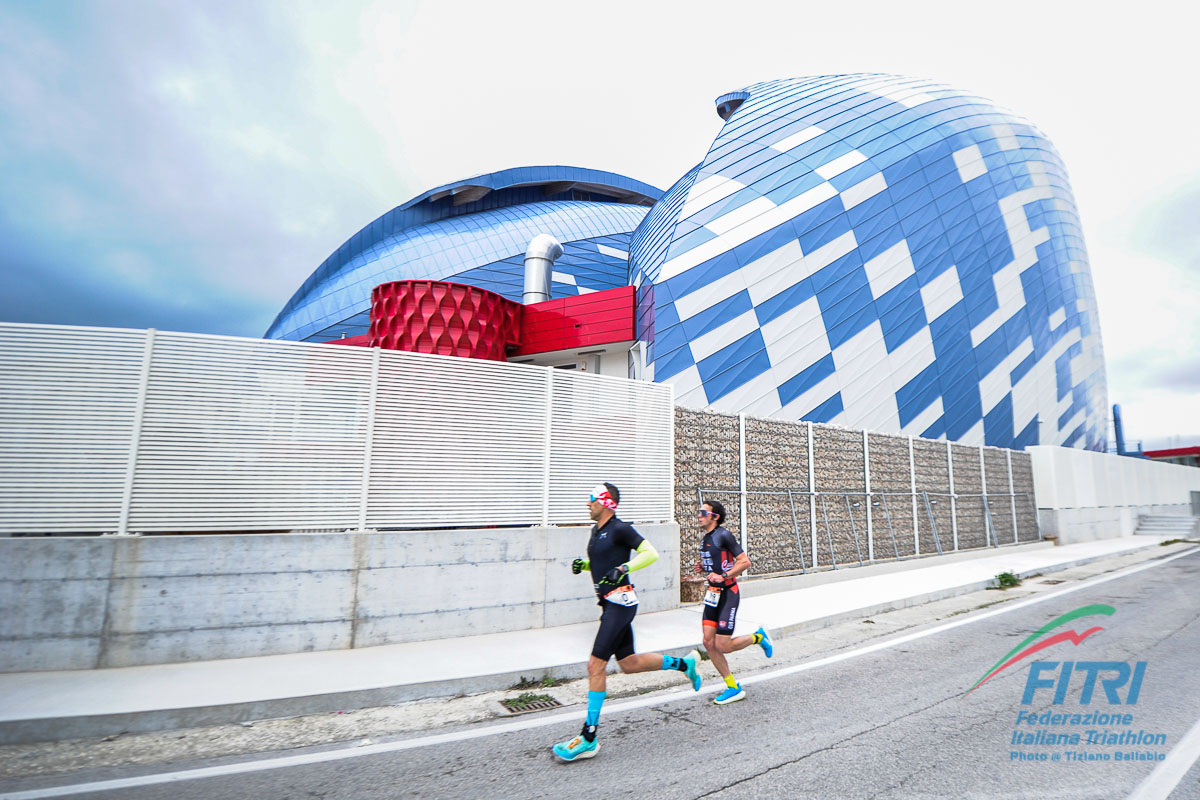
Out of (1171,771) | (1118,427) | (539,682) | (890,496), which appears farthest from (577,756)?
(1118,427)

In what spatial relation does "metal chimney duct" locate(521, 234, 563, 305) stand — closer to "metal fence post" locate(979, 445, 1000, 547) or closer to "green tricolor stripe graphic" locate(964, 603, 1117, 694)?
"metal fence post" locate(979, 445, 1000, 547)

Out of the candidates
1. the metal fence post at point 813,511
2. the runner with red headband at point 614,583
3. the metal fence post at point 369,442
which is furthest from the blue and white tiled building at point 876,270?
the runner with red headband at point 614,583

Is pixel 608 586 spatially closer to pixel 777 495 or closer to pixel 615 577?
pixel 615 577

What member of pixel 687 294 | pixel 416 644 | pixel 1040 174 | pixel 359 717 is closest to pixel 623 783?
pixel 359 717

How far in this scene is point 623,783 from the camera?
341 centimetres

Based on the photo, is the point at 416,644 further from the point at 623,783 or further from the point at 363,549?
the point at 623,783

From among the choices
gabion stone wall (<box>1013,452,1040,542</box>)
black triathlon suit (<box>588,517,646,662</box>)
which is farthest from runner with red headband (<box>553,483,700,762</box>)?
gabion stone wall (<box>1013,452,1040,542</box>)

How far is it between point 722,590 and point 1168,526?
32411 mm

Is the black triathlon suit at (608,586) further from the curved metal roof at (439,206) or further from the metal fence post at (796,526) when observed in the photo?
Answer: the curved metal roof at (439,206)

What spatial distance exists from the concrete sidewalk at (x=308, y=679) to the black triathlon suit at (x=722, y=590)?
1272 mm

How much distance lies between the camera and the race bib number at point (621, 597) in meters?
4.38

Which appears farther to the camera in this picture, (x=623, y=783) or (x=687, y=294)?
(x=687, y=294)

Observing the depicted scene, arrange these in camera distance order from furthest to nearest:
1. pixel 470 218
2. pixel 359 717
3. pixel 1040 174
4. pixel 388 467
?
pixel 470 218 < pixel 1040 174 < pixel 388 467 < pixel 359 717

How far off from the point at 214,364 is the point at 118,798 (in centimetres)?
415
